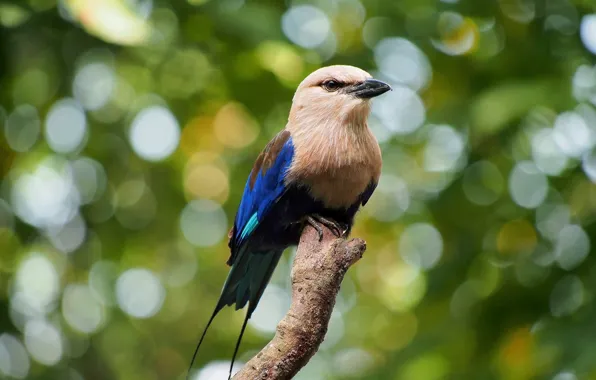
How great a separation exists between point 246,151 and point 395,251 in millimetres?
2392

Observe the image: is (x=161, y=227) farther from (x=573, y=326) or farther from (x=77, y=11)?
(x=573, y=326)

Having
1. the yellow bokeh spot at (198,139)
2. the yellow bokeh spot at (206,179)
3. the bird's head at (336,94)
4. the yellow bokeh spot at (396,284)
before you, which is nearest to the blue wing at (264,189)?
the bird's head at (336,94)

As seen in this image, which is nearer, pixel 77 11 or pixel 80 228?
pixel 77 11

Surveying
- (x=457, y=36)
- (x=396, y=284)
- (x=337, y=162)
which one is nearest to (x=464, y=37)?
(x=457, y=36)

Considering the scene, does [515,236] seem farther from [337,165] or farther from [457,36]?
[337,165]

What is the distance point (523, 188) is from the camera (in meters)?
5.97

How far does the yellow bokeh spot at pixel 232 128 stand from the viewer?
25.1ft

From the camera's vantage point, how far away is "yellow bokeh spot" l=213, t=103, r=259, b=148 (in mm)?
7648

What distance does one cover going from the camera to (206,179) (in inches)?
332

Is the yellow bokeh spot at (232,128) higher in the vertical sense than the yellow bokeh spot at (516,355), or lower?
higher

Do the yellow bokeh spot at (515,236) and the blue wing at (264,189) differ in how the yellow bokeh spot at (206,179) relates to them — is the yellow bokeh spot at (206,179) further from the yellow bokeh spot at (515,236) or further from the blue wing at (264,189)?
the blue wing at (264,189)

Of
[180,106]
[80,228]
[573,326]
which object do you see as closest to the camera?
[573,326]

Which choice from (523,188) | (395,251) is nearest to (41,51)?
(523,188)

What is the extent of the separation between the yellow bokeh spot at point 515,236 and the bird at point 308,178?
229cm
